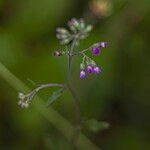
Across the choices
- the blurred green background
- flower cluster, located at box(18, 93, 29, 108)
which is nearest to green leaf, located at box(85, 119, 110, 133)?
flower cluster, located at box(18, 93, 29, 108)

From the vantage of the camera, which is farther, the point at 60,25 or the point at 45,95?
the point at 60,25

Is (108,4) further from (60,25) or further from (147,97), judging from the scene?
(147,97)

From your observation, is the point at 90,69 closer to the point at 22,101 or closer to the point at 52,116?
the point at 22,101

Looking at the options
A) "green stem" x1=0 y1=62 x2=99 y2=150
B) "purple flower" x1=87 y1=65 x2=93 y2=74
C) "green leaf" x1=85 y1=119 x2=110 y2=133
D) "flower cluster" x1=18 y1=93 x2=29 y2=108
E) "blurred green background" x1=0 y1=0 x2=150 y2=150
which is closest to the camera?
"purple flower" x1=87 y1=65 x2=93 y2=74

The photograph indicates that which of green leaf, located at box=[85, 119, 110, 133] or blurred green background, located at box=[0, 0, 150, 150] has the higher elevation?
blurred green background, located at box=[0, 0, 150, 150]

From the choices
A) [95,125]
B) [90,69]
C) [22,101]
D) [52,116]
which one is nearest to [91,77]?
[52,116]

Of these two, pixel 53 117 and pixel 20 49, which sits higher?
pixel 20 49

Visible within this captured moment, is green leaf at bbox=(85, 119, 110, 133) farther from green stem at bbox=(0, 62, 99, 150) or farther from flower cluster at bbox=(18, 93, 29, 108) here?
green stem at bbox=(0, 62, 99, 150)

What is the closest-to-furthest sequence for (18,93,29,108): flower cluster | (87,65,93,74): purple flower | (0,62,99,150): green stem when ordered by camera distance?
(87,65,93,74): purple flower → (18,93,29,108): flower cluster → (0,62,99,150): green stem

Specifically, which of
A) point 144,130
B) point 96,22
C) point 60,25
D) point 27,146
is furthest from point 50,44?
point 144,130
